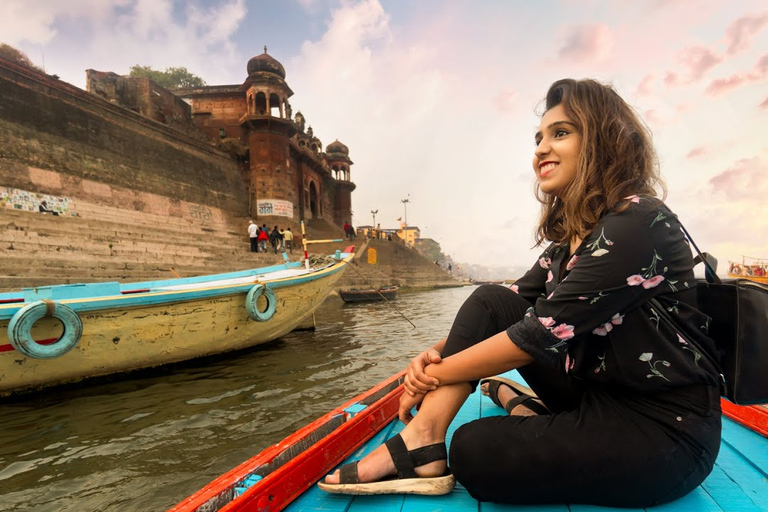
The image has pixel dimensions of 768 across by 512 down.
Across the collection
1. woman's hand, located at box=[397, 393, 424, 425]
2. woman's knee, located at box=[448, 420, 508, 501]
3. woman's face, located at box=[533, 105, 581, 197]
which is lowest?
woman's knee, located at box=[448, 420, 508, 501]

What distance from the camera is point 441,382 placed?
1.23 metres

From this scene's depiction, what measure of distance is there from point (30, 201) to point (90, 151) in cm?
340

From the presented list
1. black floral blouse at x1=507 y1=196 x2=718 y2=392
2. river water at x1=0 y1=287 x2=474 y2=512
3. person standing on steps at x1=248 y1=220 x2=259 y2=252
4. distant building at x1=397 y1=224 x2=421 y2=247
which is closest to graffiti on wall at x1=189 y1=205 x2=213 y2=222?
person standing on steps at x1=248 y1=220 x2=259 y2=252

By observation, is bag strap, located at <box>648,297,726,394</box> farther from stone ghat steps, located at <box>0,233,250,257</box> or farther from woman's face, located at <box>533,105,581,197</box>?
stone ghat steps, located at <box>0,233,250,257</box>

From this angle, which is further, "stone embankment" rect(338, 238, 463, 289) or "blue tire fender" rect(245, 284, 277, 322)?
"stone embankment" rect(338, 238, 463, 289)

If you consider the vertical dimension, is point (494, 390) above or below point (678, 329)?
below

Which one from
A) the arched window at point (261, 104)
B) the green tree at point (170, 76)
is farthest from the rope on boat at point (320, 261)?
the green tree at point (170, 76)

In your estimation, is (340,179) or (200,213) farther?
(340,179)

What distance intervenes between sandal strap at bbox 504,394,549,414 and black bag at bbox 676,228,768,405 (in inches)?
25.0

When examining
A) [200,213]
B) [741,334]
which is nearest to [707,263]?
[741,334]

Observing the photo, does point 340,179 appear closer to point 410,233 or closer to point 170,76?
point 170,76

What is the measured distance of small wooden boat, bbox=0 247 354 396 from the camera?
349 centimetres

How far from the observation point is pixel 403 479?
3.97 ft

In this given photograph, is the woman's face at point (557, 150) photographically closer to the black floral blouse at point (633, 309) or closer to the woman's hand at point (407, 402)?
the black floral blouse at point (633, 309)
